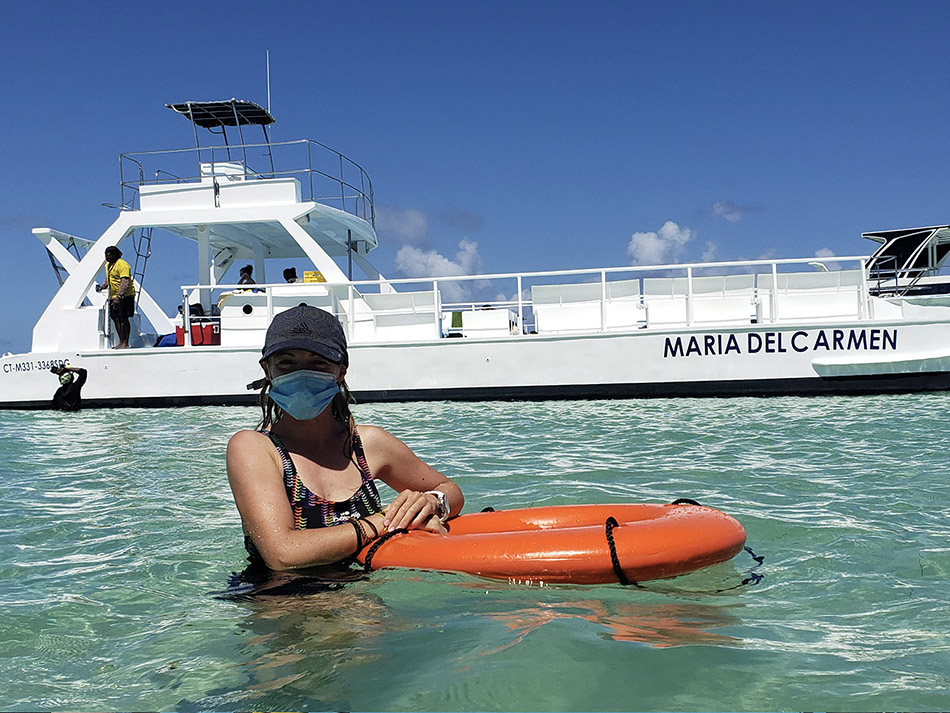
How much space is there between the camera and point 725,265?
1069 centimetres

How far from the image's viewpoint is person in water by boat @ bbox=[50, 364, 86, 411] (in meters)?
11.9

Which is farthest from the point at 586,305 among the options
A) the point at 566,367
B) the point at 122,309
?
the point at 122,309

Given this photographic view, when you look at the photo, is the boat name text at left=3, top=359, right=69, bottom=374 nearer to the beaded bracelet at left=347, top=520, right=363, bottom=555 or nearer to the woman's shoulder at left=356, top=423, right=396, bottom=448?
the woman's shoulder at left=356, top=423, right=396, bottom=448

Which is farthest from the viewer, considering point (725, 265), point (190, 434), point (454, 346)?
point (454, 346)

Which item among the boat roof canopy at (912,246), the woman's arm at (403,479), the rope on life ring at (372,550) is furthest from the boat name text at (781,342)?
Answer: the rope on life ring at (372,550)

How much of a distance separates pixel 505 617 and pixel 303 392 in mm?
961

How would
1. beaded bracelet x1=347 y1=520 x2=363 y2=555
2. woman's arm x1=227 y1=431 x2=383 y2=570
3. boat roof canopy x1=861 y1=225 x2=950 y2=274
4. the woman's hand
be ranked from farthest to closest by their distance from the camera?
boat roof canopy x1=861 y1=225 x2=950 y2=274
the woman's hand
beaded bracelet x1=347 y1=520 x2=363 y2=555
woman's arm x1=227 y1=431 x2=383 y2=570

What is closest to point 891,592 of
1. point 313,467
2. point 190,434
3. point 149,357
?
point 313,467

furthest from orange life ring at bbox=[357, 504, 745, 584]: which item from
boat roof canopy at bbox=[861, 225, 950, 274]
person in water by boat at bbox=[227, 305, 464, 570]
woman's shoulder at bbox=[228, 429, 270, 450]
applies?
boat roof canopy at bbox=[861, 225, 950, 274]

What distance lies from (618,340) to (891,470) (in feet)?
19.5

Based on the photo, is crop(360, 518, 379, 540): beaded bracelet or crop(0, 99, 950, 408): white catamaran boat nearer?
Answer: crop(360, 518, 379, 540): beaded bracelet

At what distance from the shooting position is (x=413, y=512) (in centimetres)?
283

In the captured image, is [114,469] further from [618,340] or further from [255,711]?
[618,340]

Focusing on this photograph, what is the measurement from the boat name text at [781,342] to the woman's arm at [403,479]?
849cm
